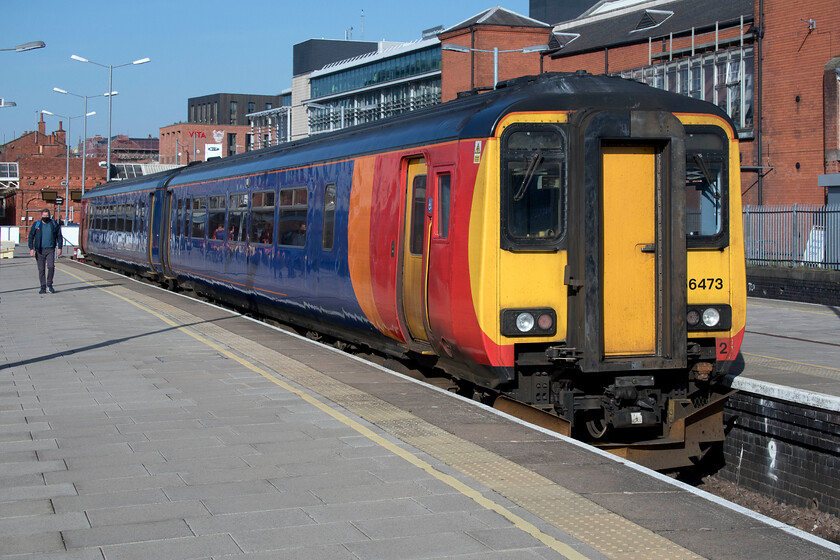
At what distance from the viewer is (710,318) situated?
29.3ft

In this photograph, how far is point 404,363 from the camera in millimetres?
11797

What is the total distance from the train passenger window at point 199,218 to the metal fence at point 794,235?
14139mm

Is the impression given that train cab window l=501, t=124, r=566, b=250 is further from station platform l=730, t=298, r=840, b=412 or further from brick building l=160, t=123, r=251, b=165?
brick building l=160, t=123, r=251, b=165

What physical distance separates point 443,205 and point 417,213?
784 millimetres

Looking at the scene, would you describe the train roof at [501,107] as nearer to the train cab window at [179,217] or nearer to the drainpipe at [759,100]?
the train cab window at [179,217]

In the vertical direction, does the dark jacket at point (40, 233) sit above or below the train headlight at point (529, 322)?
above

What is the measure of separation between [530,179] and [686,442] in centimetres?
278

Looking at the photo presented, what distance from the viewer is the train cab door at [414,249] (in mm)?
10078

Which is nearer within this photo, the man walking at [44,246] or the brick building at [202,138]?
the man walking at [44,246]

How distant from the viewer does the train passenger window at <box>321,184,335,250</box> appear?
13219mm

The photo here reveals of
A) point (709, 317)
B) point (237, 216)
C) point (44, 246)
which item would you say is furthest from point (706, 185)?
point (44, 246)

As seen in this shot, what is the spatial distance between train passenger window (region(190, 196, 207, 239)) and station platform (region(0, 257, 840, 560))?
394 inches

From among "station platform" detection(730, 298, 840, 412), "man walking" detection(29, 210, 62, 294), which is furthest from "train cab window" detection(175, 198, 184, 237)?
"station platform" detection(730, 298, 840, 412)

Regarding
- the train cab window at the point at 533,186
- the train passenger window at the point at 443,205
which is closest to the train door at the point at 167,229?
the train passenger window at the point at 443,205
